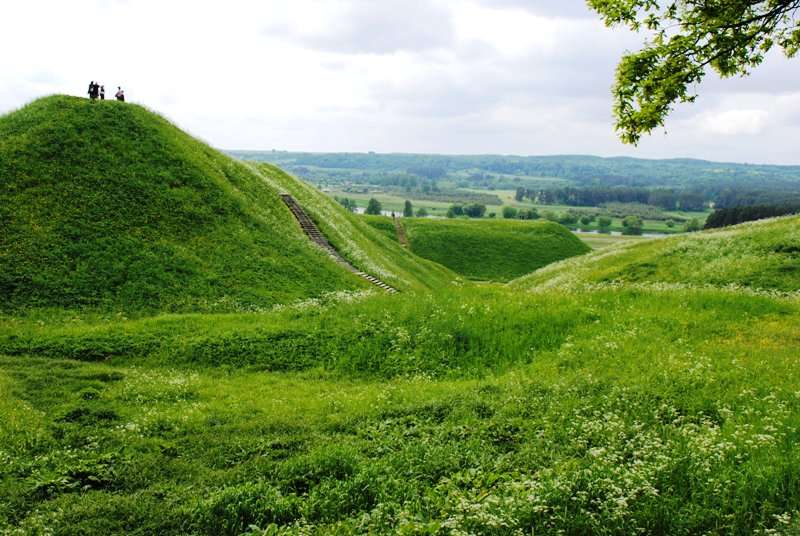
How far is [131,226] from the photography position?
35.0m

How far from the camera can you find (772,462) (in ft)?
34.2

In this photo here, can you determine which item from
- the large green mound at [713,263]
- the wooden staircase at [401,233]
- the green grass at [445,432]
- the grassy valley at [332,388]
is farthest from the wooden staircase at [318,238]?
the wooden staircase at [401,233]

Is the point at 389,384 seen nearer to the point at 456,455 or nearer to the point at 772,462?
the point at 456,455

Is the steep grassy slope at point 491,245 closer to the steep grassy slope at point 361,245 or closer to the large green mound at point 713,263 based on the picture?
the steep grassy slope at point 361,245

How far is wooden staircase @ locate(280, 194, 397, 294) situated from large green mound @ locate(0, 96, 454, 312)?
153cm

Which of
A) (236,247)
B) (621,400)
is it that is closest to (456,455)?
(621,400)

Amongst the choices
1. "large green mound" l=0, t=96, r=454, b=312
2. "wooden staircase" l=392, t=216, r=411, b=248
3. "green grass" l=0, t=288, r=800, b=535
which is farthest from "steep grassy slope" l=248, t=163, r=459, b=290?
"green grass" l=0, t=288, r=800, b=535

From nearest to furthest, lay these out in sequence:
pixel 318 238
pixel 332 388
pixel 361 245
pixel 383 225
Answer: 1. pixel 332 388
2. pixel 318 238
3. pixel 361 245
4. pixel 383 225

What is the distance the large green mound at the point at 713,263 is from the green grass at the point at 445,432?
14.7 m

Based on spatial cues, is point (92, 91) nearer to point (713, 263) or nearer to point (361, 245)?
point (361, 245)

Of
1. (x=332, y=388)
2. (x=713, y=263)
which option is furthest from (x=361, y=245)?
(x=332, y=388)

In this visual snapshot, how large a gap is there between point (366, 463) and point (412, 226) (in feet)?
353

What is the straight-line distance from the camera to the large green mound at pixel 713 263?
3650 centimetres

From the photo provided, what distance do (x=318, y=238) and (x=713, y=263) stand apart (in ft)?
103
